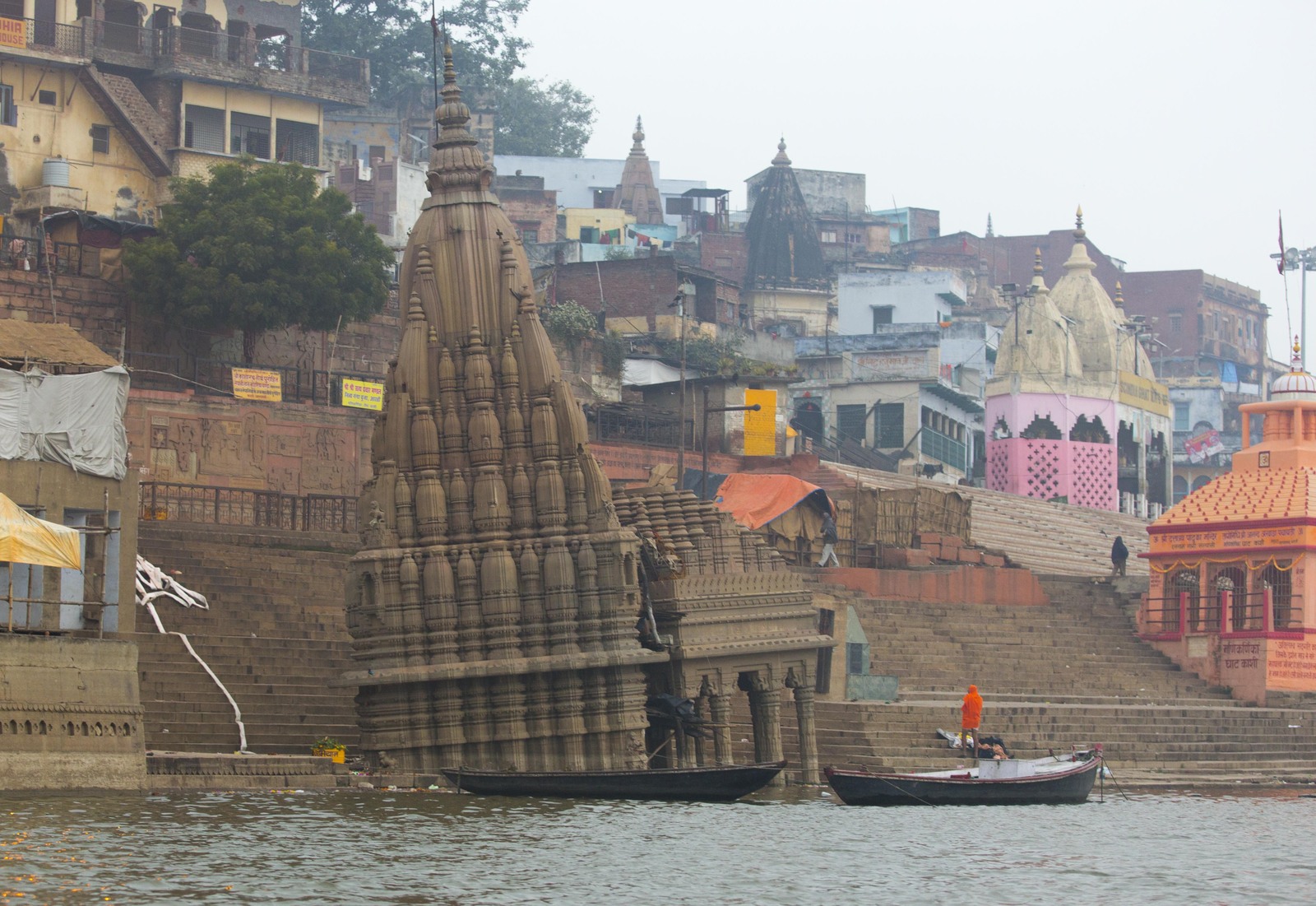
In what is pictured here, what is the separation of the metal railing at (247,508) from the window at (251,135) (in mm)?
15190

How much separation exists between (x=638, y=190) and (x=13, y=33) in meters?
40.1

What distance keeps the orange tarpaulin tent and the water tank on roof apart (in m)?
15.0

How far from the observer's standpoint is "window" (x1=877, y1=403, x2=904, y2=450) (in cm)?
6381

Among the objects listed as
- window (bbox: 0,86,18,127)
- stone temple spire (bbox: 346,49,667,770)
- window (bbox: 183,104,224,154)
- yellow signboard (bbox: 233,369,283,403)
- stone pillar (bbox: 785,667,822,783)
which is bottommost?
stone pillar (bbox: 785,667,822,783)

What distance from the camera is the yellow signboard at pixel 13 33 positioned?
4934 centimetres

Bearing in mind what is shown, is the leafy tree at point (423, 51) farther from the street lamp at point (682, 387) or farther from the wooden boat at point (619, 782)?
the wooden boat at point (619, 782)

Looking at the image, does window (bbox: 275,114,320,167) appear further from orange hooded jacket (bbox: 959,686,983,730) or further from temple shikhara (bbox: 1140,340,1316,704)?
orange hooded jacket (bbox: 959,686,983,730)

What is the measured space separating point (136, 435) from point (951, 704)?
14.5m

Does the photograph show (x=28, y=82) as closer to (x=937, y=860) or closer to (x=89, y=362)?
(x=89, y=362)

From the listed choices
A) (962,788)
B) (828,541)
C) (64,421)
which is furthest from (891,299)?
(64,421)

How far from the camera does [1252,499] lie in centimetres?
4706

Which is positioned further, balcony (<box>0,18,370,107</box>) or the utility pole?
balcony (<box>0,18,370,107</box>)

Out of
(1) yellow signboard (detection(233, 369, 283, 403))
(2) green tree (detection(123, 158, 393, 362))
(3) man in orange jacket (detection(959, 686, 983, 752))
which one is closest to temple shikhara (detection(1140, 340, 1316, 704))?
(3) man in orange jacket (detection(959, 686, 983, 752))

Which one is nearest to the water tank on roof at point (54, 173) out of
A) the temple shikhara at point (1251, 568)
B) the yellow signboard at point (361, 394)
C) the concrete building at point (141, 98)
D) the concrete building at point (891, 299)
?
the concrete building at point (141, 98)
